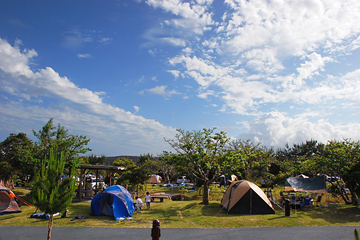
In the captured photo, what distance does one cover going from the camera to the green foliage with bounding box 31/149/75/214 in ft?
24.6

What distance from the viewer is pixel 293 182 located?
19766mm

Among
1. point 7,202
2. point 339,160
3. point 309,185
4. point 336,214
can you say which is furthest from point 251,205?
point 7,202

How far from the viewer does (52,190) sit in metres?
7.55

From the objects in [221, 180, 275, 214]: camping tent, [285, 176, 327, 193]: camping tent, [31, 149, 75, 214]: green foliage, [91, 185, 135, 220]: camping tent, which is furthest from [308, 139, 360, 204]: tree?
[31, 149, 75, 214]: green foliage

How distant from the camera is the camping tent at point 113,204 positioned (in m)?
13.6

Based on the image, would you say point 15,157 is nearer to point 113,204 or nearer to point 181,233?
point 113,204

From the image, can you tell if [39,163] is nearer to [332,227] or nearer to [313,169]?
[332,227]

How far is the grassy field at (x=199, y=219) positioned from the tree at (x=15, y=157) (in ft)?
9.78

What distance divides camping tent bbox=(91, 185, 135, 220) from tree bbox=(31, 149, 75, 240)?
595 cm

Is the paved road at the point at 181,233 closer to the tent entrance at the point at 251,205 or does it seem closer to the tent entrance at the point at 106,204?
the tent entrance at the point at 106,204

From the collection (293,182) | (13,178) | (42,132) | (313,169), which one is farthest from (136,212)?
(13,178)

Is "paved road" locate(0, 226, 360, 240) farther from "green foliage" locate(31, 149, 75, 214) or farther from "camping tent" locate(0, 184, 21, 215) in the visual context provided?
"camping tent" locate(0, 184, 21, 215)

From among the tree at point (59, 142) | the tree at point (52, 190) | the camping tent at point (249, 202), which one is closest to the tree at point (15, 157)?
the tree at point (59, 142)

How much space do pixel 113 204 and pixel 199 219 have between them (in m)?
4.62
